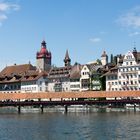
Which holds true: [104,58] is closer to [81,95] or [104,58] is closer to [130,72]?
[130,72]

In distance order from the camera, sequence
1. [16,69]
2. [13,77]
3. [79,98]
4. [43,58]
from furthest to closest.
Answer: [43,58]
[16,69]
[13,77]
[79,98]

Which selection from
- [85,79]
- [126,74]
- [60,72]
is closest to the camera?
[126,74]

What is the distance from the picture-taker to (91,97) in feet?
358

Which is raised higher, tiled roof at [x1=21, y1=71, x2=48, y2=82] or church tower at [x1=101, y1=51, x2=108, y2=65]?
church tower at [x1=101, y1=51, x2=108, y2=65]

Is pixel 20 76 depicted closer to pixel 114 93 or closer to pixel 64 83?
pixel 64 83

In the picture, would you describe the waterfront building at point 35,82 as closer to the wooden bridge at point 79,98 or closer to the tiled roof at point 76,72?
the tiled roof at point 76,72

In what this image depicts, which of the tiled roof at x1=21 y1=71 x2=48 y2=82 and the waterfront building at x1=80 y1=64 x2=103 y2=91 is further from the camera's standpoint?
the tiled roof at x1=21 y1=71 x2=48 y2=82

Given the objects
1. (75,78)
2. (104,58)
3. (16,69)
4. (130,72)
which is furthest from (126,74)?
(16,69)

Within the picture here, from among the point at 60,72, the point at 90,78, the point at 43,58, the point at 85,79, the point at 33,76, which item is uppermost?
the point at 43,58

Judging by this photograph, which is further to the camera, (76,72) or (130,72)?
(76,72)

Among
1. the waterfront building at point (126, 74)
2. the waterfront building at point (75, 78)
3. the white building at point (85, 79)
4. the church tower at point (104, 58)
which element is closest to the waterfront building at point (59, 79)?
the waterfront building at point (75, 78)

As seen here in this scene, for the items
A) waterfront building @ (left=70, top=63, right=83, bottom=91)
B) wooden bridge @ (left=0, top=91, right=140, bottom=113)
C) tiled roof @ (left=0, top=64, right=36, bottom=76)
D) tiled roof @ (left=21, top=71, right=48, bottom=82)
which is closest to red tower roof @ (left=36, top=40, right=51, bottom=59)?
tiled roof @ (left=0, top=64, right=36, bottom=76)

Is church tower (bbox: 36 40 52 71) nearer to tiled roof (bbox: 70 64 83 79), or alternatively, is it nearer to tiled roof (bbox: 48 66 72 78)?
tiled roof (bbox: 48 66 72 78)

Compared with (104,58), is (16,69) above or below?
below
